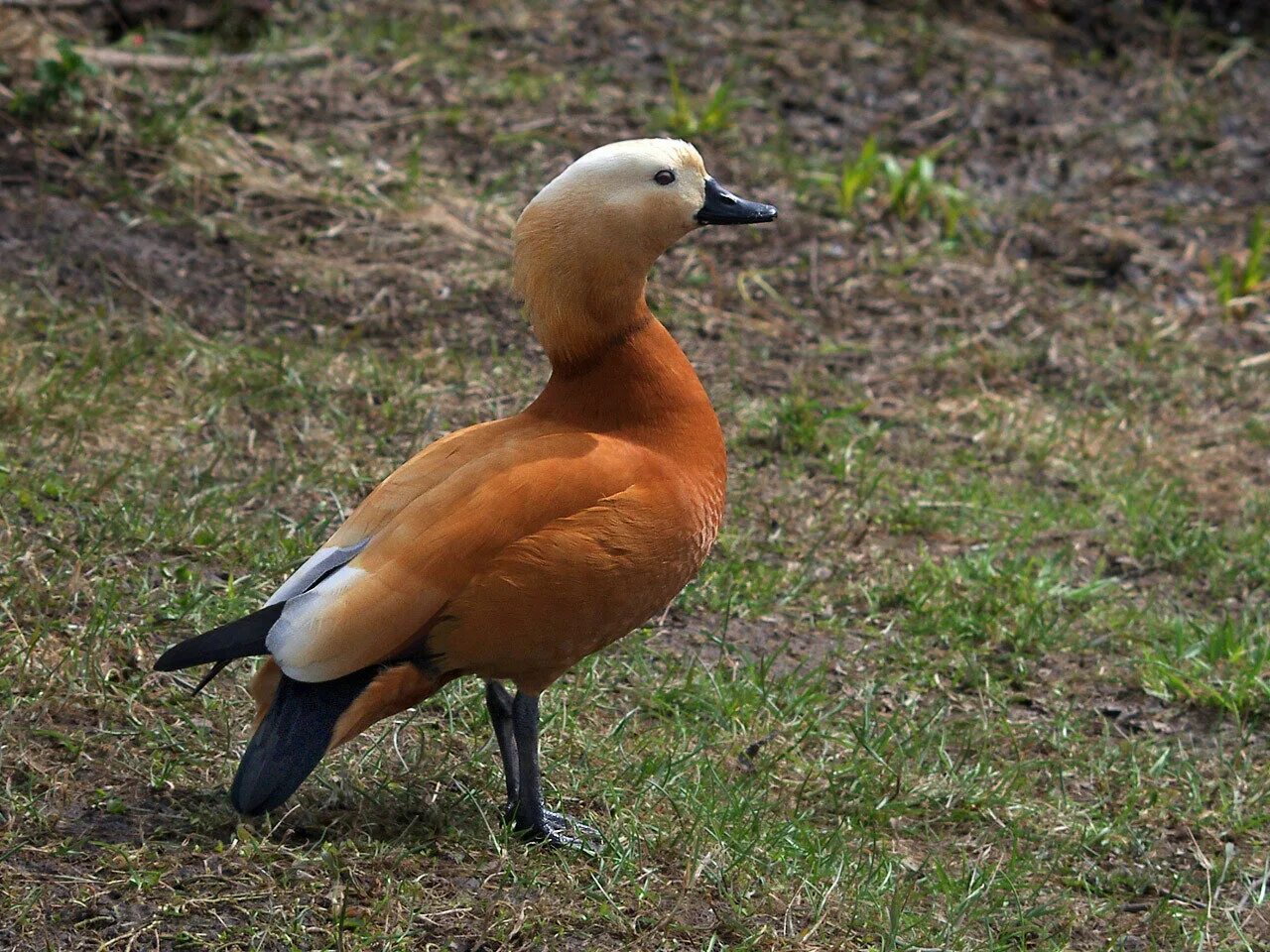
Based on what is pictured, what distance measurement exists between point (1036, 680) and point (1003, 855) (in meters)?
0.86

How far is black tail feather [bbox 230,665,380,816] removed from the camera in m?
3.05

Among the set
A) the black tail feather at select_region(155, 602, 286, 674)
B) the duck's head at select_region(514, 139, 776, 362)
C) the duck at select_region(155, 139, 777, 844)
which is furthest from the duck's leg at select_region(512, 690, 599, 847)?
the duck's head at select_region(514, 139, 776, 362)

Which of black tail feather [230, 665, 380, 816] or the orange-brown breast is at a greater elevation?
the orange-brown breast

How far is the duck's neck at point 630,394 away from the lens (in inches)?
136

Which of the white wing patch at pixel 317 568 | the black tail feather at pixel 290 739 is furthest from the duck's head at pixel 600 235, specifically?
the black tail feather at pixel 290 739

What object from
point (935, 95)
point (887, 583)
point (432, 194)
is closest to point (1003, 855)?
point (887, 583)

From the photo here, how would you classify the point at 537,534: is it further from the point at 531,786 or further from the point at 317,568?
the point at 531,786

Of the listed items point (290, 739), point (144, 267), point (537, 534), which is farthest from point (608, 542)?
point (144, 267)

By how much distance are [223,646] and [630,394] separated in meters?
0.98

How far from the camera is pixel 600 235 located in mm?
3340

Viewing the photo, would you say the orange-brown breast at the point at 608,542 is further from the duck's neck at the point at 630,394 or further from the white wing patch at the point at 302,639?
the white wing patch at the point at 302,639

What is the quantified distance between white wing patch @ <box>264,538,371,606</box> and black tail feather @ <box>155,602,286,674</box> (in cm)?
10

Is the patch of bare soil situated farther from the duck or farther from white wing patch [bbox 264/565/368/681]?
white wing patch [bbox 264/565/368/681]

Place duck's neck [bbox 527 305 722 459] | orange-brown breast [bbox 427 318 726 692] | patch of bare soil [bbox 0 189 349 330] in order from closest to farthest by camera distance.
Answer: orange-brown breast [bbox 427 318 726 692], duck's neck [bbox 527 305 722 459], patch of bare soil [bbox 0 189 349 330]
